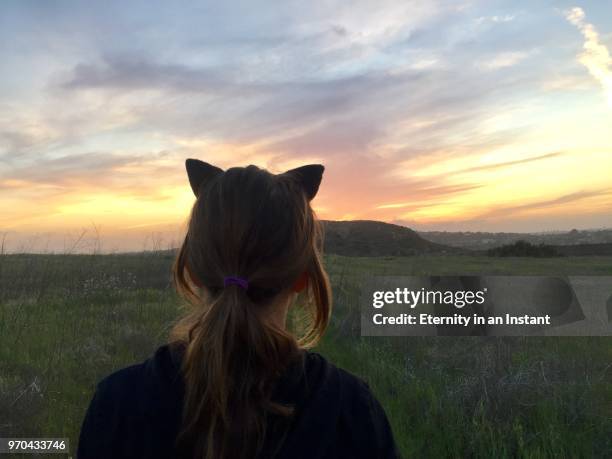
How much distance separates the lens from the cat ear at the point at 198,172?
1.70 meters

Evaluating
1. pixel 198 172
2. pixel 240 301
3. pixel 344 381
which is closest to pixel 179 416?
pixel 240 301

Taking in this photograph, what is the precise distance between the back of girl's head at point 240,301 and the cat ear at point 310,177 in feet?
0.45

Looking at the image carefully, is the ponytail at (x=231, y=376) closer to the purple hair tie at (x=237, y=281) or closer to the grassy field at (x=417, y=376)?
the purple hair tie at (x=237, y=281)

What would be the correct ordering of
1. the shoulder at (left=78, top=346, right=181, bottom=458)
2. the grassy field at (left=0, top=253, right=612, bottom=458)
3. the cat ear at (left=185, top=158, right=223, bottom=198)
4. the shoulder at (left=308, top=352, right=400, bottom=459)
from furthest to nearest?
the grassy field at (left=0, top=253, right=612, bottom=458), the cat ear at (left=185, top=158, right=223, bottom=198), the shoulder at (left=308, top=352, right=400, bottom=459), the shoulder at (left=78, top=346, right=181, bottom=458)

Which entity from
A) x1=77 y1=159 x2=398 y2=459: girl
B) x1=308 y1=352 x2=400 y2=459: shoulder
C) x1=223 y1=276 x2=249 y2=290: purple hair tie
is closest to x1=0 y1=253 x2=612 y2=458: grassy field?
x1=308 y1=352 x2=400 y2=459: shoulder

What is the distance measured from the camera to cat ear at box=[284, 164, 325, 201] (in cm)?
172

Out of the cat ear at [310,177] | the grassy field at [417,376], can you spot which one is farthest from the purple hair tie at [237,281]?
the grassy field at [417,376]

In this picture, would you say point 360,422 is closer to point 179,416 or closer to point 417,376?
point 179,416

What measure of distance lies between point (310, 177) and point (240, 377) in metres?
0.64

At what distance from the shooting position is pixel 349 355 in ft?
19.9

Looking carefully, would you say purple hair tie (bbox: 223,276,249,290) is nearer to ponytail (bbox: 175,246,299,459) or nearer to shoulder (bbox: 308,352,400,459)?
ponytail (bbox: 175,246,299,459)

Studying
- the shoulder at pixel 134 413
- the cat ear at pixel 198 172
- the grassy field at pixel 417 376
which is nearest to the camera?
the shoulder at pixel 134 413

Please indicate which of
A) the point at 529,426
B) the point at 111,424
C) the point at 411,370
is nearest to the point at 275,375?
the point at 111,424

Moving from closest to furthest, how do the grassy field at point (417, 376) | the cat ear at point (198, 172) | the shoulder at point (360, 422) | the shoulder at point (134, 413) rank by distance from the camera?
the shoulder at point (134, 413) < the shoulder at point (360, 422) < the cat ear at point (198, 172) < the grassy field at point (417, 376)
